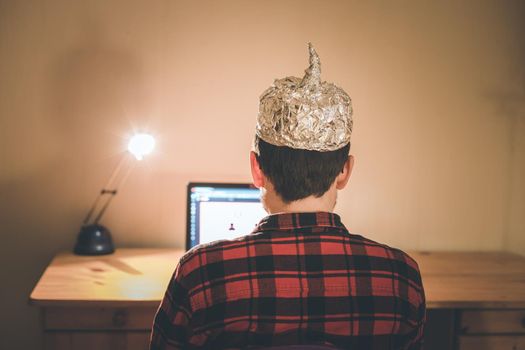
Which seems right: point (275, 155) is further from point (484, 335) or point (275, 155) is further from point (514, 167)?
point (514, 167)

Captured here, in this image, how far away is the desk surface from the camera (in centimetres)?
166

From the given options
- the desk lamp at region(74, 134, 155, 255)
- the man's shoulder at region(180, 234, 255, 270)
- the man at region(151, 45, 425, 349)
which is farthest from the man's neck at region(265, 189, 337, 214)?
the desk lamp at region(74, 134, 155, 255)

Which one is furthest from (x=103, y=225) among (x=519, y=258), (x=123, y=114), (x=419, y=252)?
(x=519, y=258)

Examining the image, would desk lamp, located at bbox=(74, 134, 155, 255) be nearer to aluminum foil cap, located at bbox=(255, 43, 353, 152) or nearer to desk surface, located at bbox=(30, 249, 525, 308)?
desk surface, located at bbox=(30, 249, 525, 308)

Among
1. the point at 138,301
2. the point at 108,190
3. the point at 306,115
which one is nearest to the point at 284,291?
the point at 306,115

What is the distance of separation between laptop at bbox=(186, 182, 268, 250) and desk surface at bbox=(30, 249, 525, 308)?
0.17 meters

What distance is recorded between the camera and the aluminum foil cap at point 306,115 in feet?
3.51

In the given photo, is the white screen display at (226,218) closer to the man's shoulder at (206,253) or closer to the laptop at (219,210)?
the laptop at (219,210)

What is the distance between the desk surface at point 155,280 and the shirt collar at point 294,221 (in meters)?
0.76

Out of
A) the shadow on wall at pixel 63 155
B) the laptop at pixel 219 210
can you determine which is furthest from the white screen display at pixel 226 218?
the shadow on wall at pixel 63 155

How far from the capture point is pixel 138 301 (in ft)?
5.38

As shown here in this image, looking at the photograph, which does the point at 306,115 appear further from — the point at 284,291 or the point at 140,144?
the point at 140,144

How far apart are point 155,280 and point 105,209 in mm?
559

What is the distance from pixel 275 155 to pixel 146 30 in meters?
1.35
